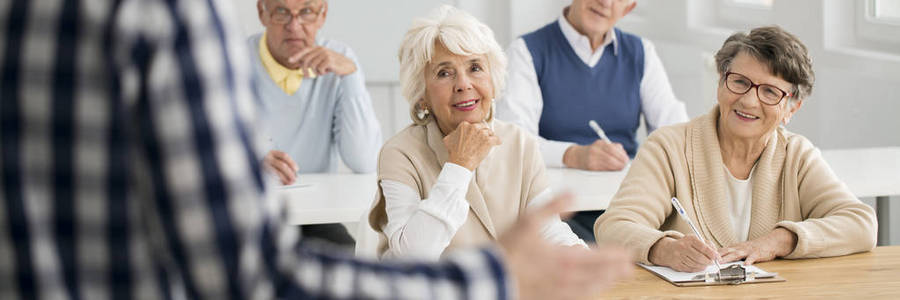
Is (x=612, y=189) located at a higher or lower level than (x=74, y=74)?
lower

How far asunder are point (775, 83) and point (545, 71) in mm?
1661

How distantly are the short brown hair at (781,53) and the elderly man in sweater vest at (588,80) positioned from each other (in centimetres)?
154

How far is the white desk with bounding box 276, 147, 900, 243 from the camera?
7.59ft

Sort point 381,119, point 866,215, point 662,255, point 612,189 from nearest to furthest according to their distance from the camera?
point 662,255
point 866,215
point 612,189
point 381,119

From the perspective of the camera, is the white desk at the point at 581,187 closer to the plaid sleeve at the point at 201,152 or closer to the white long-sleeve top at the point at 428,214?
the white long-sleeve top at the point at 428,214

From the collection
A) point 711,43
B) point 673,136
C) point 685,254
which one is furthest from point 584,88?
point 685,254

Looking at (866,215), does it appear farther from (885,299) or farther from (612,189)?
(612,189)

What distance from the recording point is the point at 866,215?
1.91 m

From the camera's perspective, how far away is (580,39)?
3.60 metres

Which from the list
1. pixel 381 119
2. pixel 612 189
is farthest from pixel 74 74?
pixel 381 119

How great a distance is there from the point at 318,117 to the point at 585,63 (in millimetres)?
1083

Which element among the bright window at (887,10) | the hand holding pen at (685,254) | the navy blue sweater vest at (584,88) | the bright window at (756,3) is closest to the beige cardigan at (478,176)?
the hand holding pen at (685,254)

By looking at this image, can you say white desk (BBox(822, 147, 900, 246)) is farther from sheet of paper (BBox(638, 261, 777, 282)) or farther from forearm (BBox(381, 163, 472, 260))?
forearm (BBox(381, 163, 472, 260))

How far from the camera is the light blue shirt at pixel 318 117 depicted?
10.5 ft
